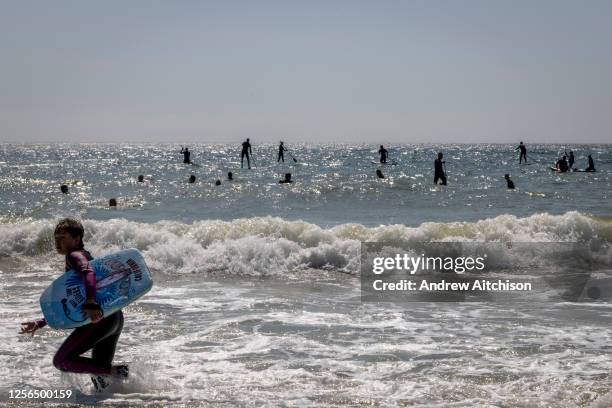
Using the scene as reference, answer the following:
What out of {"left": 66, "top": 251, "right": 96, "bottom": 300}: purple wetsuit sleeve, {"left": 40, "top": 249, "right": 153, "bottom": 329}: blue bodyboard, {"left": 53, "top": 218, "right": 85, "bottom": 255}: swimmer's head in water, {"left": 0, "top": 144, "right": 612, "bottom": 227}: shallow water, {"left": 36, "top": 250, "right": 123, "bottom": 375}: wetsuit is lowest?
{"left": 0, "top": 144, "right": 612, "bottom": 227}: shallow water

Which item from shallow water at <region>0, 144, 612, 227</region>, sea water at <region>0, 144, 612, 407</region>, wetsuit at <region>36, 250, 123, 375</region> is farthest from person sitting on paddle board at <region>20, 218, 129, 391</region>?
shallow water at <region>0, 144, 612, 227</region>

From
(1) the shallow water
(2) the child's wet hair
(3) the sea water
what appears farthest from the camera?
(1) the shallow water

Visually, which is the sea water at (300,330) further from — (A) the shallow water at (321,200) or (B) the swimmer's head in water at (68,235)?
(A) the shallow water at (321,200)

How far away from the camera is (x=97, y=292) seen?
230 inches

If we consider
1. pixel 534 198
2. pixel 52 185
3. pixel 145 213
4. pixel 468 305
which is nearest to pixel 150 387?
pixel 468 305

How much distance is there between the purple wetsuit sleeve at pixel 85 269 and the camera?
5543mm

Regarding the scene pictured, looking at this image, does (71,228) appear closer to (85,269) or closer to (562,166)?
(85,269)

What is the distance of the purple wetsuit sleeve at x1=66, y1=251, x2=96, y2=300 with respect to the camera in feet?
18.2

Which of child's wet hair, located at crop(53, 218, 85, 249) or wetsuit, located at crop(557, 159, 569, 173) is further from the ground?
child's wet hair, located at crop(53, 218, 85, 249)

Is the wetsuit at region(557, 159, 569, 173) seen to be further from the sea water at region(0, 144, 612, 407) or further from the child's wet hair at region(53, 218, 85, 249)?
the child's wet hair at region(53, 218, 85, 249)

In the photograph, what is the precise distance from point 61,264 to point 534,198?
23.1 metres

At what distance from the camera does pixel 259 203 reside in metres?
31.5

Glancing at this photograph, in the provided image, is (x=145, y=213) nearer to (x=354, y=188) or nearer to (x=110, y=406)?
(x=354, y=188)

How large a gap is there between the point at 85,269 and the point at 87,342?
0.78 meters
